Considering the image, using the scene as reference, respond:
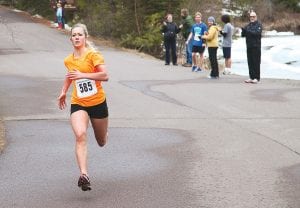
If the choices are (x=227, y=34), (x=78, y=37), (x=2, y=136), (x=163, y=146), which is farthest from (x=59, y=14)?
(x=78, y=37)

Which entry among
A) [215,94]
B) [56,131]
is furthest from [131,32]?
[56,131]

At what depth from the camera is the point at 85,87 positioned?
647 cm

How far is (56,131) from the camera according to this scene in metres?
10.1

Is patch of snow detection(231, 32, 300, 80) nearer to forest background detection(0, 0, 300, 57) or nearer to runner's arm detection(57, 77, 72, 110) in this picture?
forest background detection(0, 0, 300, 57)

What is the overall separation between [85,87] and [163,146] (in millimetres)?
2827

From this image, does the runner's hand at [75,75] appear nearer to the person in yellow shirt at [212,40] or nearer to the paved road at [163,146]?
the paved road at [163,146]

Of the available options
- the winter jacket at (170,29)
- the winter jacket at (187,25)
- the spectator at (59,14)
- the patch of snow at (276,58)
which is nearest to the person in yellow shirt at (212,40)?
the winter jacket at (170,29)

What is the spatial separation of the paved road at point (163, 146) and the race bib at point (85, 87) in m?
1.03

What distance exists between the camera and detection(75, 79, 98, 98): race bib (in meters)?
6.46

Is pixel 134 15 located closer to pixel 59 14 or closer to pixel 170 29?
pixel 59 14

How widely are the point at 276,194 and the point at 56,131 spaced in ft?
15.1

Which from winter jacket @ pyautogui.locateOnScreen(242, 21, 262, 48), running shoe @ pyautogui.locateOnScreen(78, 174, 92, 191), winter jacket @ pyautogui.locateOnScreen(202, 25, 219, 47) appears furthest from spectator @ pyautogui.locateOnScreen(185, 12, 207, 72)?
running shoe @ pyautogui.locateOnScreen(78, 174, 92, 191)

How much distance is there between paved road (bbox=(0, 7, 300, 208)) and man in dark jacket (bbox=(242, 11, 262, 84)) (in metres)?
0.58

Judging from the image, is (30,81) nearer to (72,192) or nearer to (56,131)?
(56,131)
